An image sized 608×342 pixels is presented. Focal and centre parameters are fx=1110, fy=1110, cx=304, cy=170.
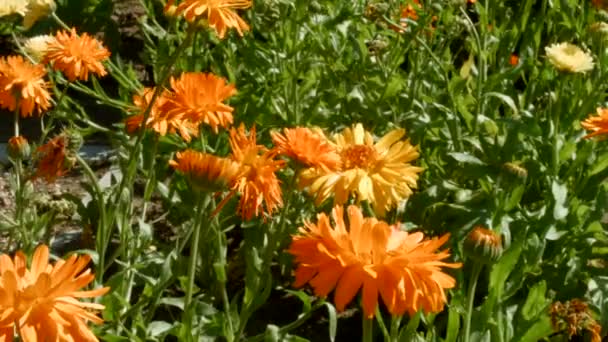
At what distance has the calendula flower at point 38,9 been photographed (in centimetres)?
245

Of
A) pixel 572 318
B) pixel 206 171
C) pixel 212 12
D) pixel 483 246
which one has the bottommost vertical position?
pixel 572 318

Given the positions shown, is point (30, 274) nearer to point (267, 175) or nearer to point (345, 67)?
point (267, 175)

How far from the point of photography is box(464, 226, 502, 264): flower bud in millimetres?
1648

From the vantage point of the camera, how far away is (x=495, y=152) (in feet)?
8.63

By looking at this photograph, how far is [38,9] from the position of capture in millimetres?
2465

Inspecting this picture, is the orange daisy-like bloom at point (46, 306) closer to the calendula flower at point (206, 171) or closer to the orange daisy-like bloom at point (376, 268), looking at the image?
the orange daisy-like bloom at point (376, 268)

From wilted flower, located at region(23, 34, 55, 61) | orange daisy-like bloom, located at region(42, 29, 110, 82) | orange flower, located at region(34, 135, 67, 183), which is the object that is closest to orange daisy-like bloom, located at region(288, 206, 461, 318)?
orange flower, located at region(34, 135, 67, 183)

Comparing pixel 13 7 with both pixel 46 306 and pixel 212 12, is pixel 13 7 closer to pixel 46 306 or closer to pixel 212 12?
pixel 212 12

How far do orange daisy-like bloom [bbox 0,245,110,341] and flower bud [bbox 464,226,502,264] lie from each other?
2.10 ft

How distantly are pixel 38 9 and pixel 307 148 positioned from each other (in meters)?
0.99

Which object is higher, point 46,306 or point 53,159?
point 46,306

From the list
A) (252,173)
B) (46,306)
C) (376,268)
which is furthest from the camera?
(252,173)

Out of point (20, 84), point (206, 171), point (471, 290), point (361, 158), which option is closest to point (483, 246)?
point (471, 290)

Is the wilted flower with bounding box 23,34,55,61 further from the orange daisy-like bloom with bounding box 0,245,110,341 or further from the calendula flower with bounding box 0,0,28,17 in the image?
the orange daisy-like bloom with bounding box 0,245,110,341
